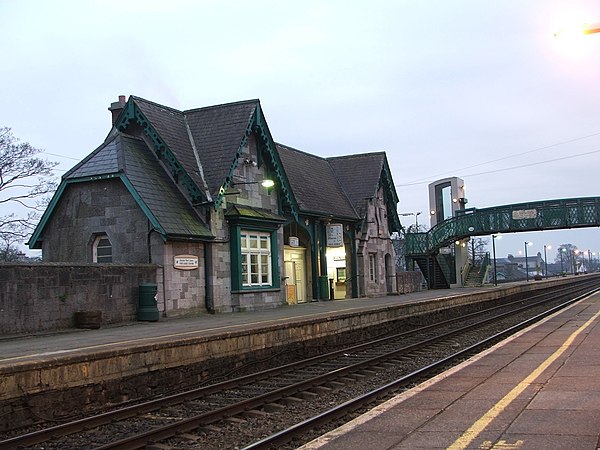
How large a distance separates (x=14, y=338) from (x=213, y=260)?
8200mm

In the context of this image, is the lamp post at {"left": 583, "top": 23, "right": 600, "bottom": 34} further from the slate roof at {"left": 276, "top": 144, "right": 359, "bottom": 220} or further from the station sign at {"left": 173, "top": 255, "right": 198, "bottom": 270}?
the slate roof at {"left": 276, "top": 144, "right": 359, "bottom": 220}

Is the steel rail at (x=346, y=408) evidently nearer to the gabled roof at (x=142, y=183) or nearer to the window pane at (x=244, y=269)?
the gabled roof at (x=142, y=183)

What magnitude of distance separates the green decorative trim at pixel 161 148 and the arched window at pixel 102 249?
303 centimetres

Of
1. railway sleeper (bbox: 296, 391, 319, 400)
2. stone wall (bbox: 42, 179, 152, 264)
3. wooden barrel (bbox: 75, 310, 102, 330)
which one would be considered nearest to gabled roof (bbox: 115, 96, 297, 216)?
stone wall (bbox: 42, 179, 152, 264)

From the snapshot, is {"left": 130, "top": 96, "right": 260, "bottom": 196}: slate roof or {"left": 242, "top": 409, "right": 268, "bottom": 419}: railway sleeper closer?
{"left": 242, "top": 409, "right": 268, "bottom": 419}: railway sleeper

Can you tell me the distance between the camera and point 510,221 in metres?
49.5

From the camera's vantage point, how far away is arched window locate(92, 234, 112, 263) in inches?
862

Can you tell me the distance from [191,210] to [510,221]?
106 ft

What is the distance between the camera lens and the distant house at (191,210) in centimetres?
2136

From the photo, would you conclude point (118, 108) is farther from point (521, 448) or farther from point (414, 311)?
point (521, 448)

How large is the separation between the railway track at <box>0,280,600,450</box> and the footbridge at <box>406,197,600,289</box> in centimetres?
3440

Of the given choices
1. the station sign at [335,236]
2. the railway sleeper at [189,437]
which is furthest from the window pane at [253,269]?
the railway sleeper at [189,437]

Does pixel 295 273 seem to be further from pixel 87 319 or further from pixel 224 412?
pixel 224 412

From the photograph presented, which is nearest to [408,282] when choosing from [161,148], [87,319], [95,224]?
[161,148]
